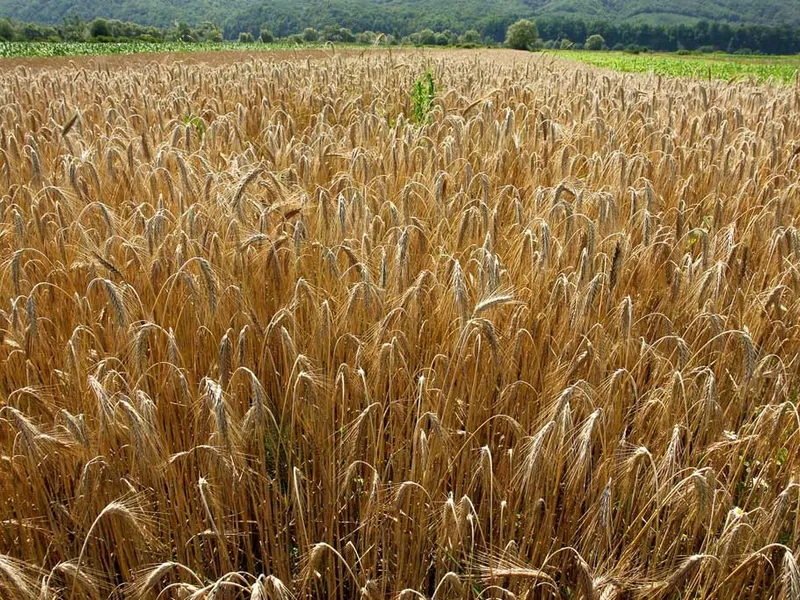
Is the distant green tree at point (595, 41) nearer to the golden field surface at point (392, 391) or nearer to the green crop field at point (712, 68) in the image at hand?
the green crop field at point (712, 68)

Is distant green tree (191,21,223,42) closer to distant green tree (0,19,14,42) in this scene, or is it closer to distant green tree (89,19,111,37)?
distant green tree (89,19,111,37)

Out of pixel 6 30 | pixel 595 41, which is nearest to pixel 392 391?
pixel 6 30

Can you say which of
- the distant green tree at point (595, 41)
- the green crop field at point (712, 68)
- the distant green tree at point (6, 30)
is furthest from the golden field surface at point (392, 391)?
the distant green tree at point (595, 41)

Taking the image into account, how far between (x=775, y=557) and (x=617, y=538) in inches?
13.0

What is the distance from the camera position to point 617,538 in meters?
1.47

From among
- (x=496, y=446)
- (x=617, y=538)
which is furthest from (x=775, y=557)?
(x=496, y=446)

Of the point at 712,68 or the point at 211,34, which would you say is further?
the point at 211,34

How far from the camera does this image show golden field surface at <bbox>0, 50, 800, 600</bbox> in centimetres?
123

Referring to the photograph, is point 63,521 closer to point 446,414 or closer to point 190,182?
point 446,414

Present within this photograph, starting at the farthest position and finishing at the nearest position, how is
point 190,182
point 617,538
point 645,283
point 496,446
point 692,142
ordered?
point 692,142 → point 190,182 → point 645,283 → point 496,446 → point 617,538

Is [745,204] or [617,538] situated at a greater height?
[745,204]

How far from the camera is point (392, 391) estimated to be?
1.68 metres

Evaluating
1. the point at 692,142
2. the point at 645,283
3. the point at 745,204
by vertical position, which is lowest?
the point at 645,283

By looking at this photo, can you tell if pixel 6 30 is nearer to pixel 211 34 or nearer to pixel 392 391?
pixel 211 34
